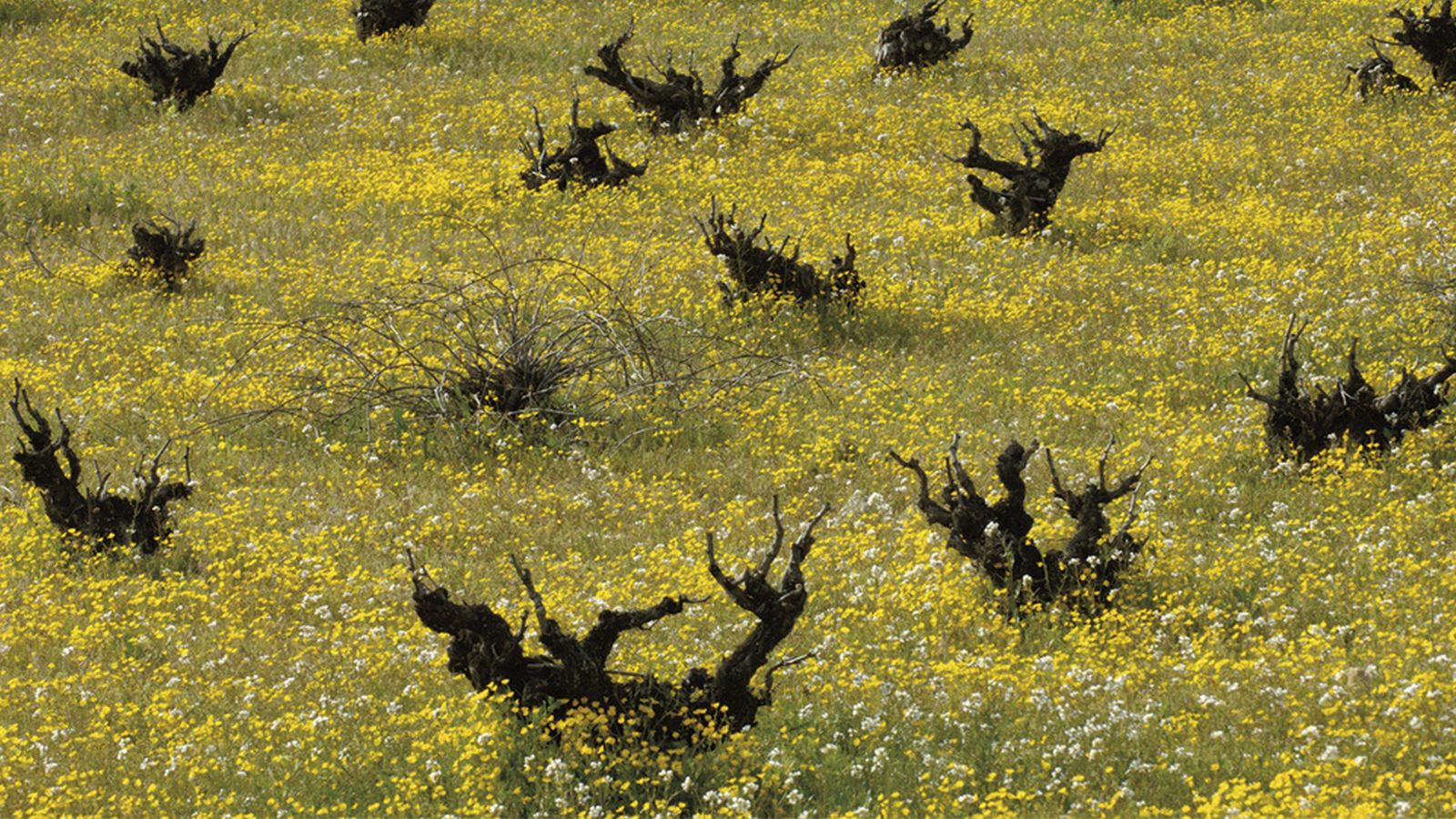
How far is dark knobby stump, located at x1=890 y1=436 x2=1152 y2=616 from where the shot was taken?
Result: 1096 centimetres

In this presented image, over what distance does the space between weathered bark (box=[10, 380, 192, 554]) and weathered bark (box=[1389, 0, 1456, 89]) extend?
17436 millimetres

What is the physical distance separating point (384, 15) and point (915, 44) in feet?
27.9

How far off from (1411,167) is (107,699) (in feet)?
51.2

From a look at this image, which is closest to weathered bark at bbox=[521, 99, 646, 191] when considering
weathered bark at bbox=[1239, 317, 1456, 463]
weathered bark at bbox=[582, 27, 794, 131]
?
Result: weathered bark at bbox=[582, 27, 794, 131]

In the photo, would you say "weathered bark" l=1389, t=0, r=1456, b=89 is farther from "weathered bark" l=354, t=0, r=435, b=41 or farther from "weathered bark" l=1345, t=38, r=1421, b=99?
"weathered bark" l=354, t=0, r=435, b=41

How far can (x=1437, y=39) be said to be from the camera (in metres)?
22.8

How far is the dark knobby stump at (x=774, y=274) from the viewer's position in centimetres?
1692

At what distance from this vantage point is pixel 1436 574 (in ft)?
34.6

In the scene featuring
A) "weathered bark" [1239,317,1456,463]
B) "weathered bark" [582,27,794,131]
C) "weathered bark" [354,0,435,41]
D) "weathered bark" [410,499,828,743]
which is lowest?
"weathered bark" [410,499,828,743]

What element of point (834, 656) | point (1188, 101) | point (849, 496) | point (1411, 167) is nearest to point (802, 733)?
point (834, 656)

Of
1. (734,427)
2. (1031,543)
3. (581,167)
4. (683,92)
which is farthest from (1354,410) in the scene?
(683,92)

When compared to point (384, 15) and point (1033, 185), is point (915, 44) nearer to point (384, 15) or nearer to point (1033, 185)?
point (1033, 185)

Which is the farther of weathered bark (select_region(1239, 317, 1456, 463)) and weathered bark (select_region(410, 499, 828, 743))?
weathered bark (select_region(1239, 317, 1456, 463))

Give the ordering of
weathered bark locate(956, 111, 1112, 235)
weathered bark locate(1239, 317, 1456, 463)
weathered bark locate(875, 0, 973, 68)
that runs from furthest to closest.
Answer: weathered bark locate(875, 0, 973, 68)
weathered bark locate(956, 111, 1112, 235)
weathered bark locate(1239, 317, 1456, 463)
